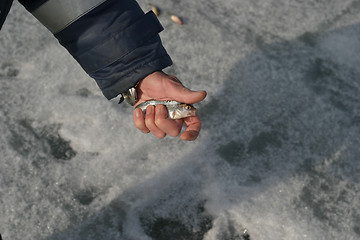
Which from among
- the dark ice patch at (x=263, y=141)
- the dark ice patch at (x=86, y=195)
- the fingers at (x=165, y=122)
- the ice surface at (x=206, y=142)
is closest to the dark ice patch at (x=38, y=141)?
the ice surface at (x=206, y=142)

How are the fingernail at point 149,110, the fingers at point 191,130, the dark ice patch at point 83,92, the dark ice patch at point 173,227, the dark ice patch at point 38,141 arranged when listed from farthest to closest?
the dark ice patch at point 83,92
the dark ice patch at point 38,141
the dark ice patch at point 173,227
the fingernail at point 149,110
the fingers at point 191,130

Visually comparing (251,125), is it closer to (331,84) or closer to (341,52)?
(331,84)

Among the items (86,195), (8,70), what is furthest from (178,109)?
(8,70)

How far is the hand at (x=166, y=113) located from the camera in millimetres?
1704

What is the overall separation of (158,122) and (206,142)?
0.83m

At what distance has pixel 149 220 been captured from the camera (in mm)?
2225

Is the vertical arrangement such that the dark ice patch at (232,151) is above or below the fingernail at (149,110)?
below

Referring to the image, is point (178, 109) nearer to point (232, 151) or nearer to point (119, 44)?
point (119, 44)

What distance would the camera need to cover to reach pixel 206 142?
2496 millimetres

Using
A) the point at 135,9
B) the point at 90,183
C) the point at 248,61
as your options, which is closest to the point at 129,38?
the point at 135,9

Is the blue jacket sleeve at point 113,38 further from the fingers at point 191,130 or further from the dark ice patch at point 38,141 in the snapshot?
the dark ice patch at point 38,141

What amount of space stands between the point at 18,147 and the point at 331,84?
228 centimetres

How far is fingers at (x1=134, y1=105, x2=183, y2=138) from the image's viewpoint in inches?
68.0

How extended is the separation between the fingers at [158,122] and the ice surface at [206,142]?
0.68 metres
